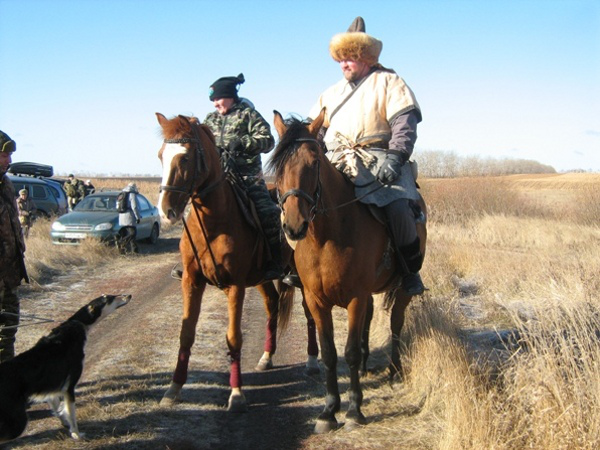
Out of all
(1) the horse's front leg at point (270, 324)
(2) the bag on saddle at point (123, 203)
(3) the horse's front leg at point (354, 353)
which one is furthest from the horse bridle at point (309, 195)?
(2) the bag on saddle at point (123, 203)

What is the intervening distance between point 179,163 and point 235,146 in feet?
4.09

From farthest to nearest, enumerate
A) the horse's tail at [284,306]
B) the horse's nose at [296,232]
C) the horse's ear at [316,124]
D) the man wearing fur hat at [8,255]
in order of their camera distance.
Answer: the horse's tail at [284,306]
the man wearing fur hat at [8,255]
the horse's ear at [316,124]
the horse's nose at [296,232]

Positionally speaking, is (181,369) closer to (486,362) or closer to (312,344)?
A: (312,344)

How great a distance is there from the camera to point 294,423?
18.1 feet

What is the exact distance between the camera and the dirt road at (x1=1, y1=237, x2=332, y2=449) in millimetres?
5078

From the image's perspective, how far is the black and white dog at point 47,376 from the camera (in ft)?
14.6

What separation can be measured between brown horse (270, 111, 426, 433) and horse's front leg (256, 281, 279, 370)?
5.99ft

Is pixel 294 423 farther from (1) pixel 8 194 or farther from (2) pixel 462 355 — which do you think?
(1) pixel 8 194

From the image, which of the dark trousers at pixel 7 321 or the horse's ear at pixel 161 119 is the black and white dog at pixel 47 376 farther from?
the horse's ear at pixel 161 119

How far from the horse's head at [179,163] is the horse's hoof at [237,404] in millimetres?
1870

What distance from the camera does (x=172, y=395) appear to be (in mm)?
5840

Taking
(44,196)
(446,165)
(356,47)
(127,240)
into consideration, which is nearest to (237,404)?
(356,47)

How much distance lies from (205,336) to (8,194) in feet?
12.0

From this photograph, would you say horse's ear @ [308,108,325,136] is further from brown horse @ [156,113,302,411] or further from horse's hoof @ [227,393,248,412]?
horse's hoof @ [227,393,248,412]
